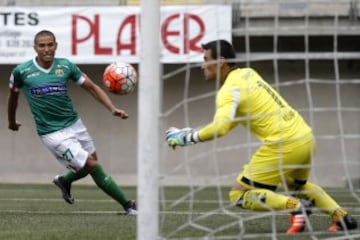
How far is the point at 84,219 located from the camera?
826cm

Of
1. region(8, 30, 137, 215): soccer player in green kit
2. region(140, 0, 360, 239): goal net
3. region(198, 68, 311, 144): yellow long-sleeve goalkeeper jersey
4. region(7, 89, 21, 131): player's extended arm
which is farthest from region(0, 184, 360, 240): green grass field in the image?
region(7, 89, 21, 131): player's extended arm

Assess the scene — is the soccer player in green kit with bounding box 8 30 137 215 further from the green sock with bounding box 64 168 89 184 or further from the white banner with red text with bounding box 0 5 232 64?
the white banner with red text with bounding box 0 5 232 64

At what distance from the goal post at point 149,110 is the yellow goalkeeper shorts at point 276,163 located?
1.73 meters

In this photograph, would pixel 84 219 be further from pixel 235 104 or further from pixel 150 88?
pixel 150 88

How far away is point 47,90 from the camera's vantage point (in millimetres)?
8672

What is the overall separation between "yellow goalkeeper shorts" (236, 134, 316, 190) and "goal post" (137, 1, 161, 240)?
5.67 feet

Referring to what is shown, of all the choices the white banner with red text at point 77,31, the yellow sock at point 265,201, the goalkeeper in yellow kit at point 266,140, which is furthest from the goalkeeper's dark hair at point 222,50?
the white banner with red text at point 77,31

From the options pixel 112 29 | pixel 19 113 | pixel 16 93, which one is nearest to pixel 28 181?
pixel 19 113

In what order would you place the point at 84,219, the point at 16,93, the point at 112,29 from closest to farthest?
the point at 84,219, the point at 16,93, the point at 112,29

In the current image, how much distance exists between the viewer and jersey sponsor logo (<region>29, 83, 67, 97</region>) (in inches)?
341

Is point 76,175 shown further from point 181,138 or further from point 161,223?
point 181,138

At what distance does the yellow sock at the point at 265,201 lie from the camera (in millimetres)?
6875

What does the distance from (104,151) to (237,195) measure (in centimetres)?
1382

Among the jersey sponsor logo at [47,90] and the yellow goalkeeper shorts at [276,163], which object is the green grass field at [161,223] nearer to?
the yellow goalkeeper shorts at [276,163]
